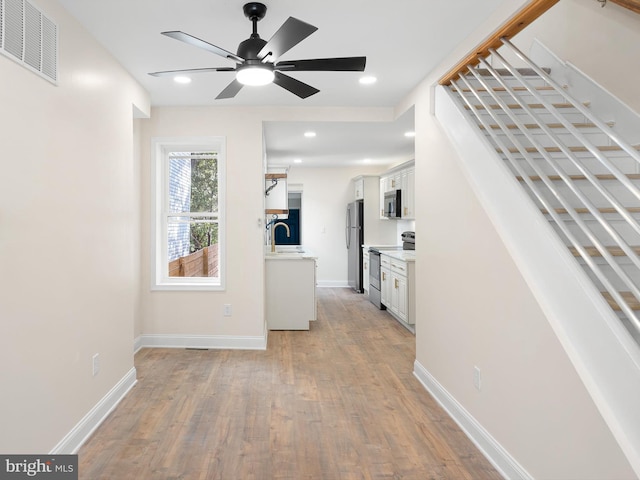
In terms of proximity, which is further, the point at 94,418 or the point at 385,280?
the point at 385,280

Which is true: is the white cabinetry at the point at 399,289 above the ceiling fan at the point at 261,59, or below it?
below

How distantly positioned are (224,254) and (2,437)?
2.75 metres

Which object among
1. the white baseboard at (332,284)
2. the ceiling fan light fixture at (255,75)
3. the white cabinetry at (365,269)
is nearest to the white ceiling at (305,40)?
the ceiling fan light fixture at (255,75)

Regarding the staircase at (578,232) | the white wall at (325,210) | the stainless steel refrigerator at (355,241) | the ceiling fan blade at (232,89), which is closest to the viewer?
the staircase at (578,232)

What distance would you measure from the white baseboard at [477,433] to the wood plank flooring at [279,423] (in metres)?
0.06

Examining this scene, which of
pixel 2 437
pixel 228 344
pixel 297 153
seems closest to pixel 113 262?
pixel 2 437

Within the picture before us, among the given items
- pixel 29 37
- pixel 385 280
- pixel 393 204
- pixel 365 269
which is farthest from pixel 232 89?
pixel 365 269

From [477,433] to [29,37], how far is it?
3.28 metres

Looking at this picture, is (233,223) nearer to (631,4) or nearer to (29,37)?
(29,37)

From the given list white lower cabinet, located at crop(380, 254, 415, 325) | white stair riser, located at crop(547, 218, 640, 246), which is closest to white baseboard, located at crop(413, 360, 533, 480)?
white stair riser, located at crop(547, 218, 640, 246)

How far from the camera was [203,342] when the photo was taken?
14.6 ft

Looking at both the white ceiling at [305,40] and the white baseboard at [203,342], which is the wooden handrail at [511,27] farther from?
the white baseboard at [203,342]

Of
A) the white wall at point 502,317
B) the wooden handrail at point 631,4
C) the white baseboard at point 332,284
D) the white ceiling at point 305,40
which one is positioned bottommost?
the white baseboard at point 332,284

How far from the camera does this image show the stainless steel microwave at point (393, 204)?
6.45m
